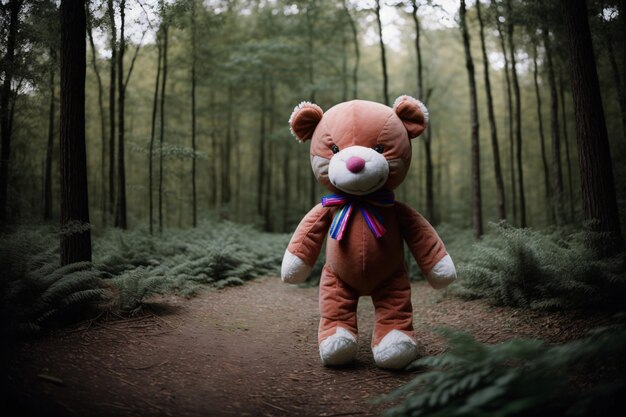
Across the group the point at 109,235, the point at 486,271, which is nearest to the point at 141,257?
the point at 109,235

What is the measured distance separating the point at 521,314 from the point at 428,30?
15776 millimetres

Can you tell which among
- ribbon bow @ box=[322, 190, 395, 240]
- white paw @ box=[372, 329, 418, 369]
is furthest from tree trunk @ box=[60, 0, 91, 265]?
white paw @ box=[372, 329, 418, 369]

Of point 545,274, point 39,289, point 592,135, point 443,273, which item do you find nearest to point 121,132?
point 39,289

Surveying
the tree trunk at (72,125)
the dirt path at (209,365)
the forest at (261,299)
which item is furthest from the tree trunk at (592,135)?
the tree trunk at (72,125)

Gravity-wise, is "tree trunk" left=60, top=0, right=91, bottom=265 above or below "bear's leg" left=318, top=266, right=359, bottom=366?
above

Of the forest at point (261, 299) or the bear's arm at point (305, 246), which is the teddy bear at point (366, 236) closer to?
the bear's arm at point (305, 246)

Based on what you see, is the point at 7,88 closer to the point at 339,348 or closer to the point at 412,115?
the point at 412,115

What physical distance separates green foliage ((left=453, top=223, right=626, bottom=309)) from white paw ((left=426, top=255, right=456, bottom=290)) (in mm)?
1504

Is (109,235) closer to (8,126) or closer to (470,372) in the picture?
(8,126)

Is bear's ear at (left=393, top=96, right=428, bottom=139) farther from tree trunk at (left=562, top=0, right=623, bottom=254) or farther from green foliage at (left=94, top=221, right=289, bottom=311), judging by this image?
green foliage at (left=94, top=221, right=289, bottom=311)

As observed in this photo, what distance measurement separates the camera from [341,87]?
17.2 metres

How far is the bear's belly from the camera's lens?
3965 millimetres

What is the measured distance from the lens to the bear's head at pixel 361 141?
12.5 feet

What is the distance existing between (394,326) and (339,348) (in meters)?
0.63
